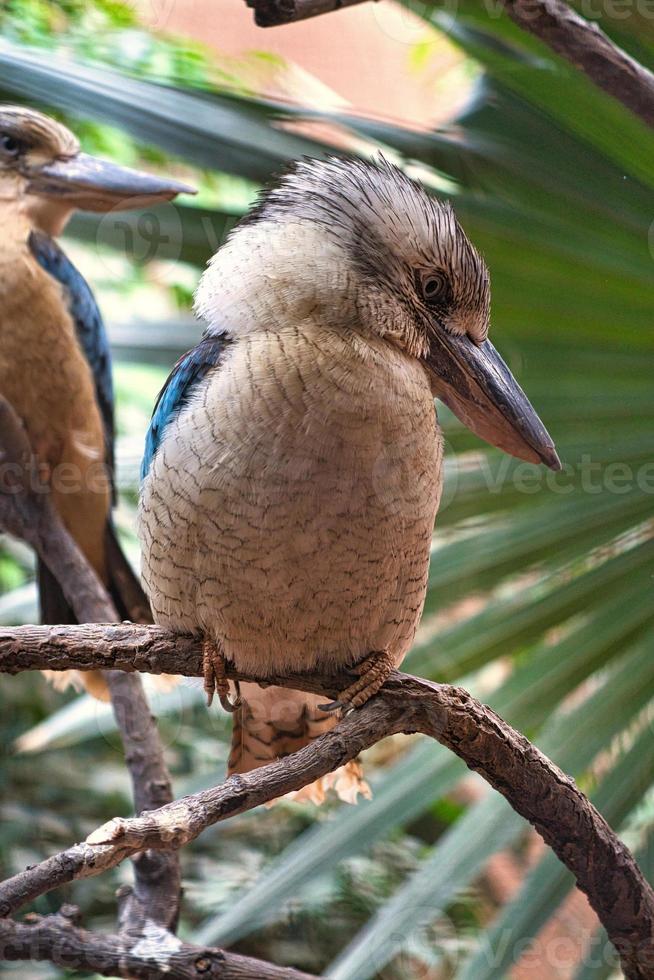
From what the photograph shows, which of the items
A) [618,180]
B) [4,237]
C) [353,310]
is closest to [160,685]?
[4,237]

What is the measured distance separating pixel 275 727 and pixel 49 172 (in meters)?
1.20

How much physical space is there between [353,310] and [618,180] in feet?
2.90

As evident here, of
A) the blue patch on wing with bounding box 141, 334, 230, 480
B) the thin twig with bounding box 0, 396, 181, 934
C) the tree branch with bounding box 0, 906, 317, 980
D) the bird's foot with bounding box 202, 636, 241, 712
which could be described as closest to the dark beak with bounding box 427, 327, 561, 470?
the blue patch on wing with bounding box 141, 334, 230, 480

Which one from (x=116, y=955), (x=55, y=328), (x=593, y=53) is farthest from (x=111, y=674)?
(x=593, y=53)

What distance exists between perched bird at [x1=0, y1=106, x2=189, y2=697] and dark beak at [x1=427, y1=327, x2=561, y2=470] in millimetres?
878

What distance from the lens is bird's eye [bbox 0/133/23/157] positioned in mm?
2051

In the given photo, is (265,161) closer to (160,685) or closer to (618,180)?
(618,180)

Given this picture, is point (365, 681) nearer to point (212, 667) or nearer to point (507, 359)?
point (212, 667)

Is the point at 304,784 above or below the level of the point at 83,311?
above

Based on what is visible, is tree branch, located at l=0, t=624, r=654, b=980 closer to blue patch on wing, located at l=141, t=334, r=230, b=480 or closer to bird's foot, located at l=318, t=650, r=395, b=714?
bird's foot, located at l=318, t=650, r=395, b=714

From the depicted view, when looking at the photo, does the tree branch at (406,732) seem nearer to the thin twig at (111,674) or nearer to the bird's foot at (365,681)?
the bird's foot at (365,681)

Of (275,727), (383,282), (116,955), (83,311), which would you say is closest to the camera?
(383,282)

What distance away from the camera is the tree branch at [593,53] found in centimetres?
143

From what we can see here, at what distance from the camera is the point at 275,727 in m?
1.55
